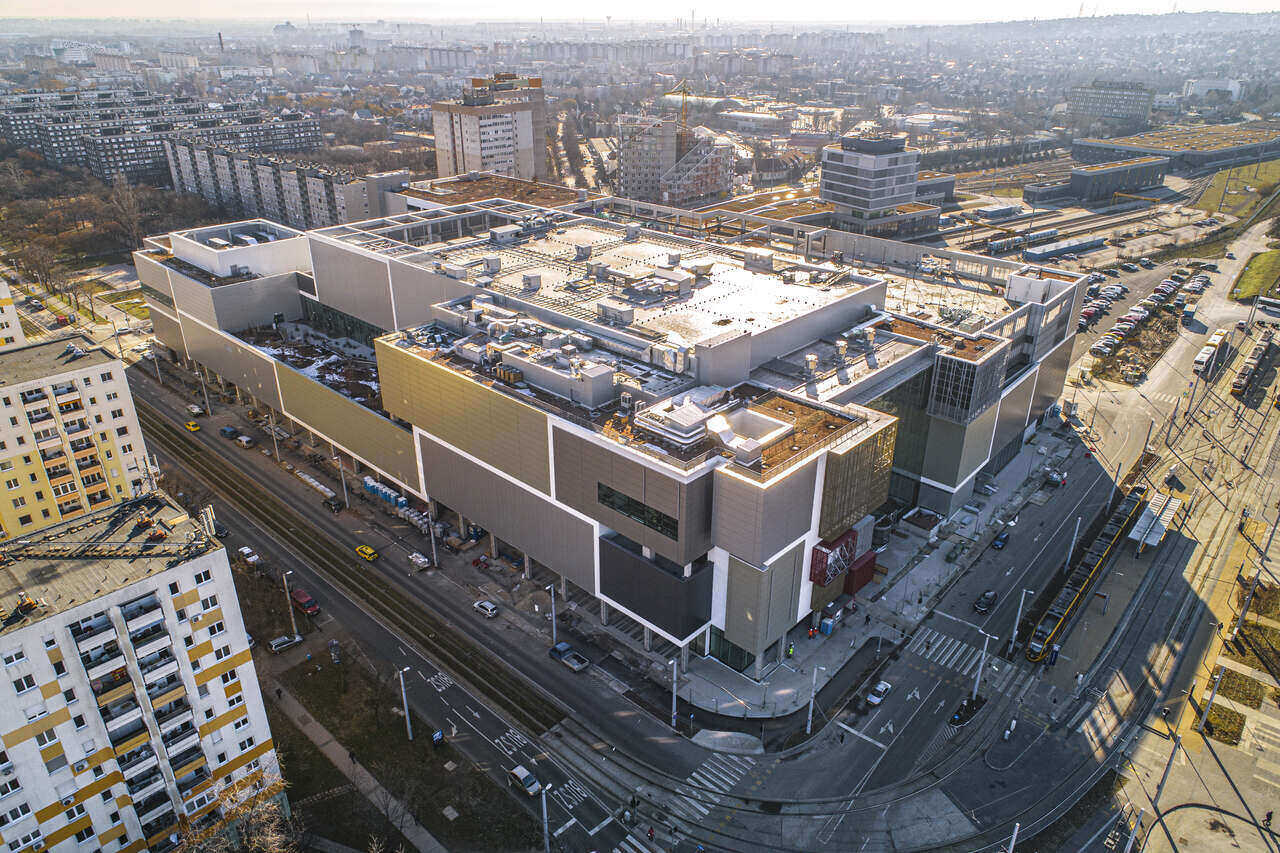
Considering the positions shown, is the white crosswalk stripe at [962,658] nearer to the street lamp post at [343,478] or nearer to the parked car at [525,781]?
the parked car at [525,781]

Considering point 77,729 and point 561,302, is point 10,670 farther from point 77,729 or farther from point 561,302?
point 561,302

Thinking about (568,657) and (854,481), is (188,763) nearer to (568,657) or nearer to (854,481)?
(568,657)

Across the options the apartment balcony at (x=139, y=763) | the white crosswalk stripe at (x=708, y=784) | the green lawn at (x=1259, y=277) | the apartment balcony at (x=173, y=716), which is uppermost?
the apartment balcony at (x=173, y=716)

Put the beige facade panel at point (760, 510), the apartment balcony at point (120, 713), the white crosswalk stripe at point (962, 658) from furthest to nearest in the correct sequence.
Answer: the white crosswalk stripe at point (962, 658)
the beige facade panel at point (760, 510)
the apartment balcony at point (120, 713)

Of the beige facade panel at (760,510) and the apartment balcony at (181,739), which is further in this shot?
the beige facade panel at (760,510)

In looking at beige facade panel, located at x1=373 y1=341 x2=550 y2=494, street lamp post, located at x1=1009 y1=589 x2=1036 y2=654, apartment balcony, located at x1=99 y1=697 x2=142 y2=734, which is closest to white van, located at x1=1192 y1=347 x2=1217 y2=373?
street lamp post, located at x1=1009 y1=589 x2=1036 y2=654

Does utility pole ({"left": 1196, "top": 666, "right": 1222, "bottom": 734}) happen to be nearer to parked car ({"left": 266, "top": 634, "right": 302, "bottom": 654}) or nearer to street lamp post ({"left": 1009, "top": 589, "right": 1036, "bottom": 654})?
street lamp post ({"left": 1009, "top": 589, "right": 1036, "bottom": 654})

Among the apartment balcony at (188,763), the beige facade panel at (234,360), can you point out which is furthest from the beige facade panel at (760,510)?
the beige facade panel at (234,360)

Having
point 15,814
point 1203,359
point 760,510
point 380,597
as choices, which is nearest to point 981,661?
point 760,510
